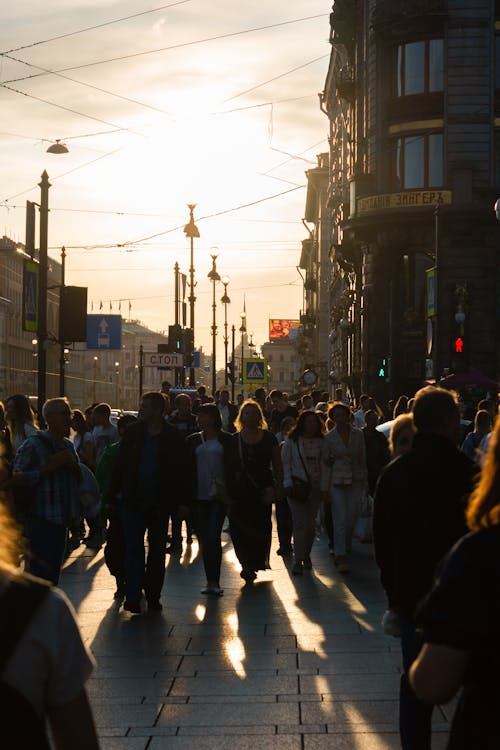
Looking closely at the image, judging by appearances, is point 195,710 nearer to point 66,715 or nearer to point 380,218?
point 66,715

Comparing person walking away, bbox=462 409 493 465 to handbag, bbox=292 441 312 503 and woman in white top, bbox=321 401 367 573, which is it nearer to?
woman in white top, bbox=321 401 367 573

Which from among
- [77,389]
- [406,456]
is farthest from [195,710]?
[77,389]

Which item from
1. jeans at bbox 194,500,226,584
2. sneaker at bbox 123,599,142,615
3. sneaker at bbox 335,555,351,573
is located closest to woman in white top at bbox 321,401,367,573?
sneaker at bbox 335,555,351,573

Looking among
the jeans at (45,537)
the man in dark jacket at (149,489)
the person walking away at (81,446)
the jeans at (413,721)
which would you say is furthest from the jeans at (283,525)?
the jeans at (413,721)

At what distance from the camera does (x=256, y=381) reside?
2304 inches

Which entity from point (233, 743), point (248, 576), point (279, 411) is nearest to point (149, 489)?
point (248, 576)

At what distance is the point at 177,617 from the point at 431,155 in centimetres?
3350

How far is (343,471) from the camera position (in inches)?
593

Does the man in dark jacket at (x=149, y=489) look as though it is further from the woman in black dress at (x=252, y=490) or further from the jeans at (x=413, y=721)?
the jeans at (x=413, y=721)

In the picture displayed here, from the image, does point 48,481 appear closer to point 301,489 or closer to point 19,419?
point 19,419

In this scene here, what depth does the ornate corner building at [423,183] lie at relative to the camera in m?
41.3

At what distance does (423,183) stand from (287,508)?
91.9 feet

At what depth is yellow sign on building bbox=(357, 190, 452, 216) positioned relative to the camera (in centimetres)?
4219

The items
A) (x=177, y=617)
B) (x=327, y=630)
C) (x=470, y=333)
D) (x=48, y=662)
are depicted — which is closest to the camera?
(x=48, y=662)
